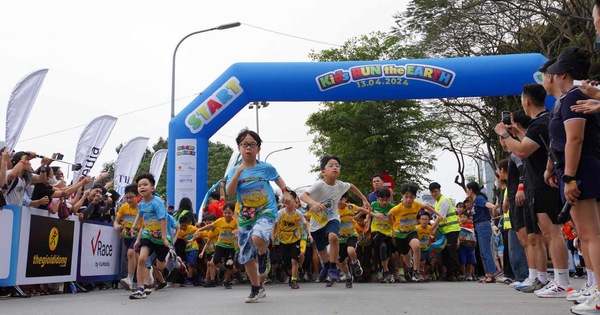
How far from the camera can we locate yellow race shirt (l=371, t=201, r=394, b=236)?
42.0 feet

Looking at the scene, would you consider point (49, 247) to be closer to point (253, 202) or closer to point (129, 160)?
point (253, 202)

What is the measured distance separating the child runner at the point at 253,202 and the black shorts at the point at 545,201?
106 inches

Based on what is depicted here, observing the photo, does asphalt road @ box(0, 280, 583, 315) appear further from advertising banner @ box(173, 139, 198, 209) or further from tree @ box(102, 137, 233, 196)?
tree @ box(102, 137, 233, 196)

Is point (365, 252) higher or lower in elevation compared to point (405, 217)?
lower

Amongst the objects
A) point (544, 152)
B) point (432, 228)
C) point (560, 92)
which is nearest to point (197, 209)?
point (432, 228)

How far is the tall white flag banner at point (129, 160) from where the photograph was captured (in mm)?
15852

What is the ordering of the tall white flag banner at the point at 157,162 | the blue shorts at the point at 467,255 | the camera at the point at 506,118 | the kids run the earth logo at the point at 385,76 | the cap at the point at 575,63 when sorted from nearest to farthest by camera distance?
1. the cap at the point at 575,63
2. the camera at the point at 506,118
3. the blue shorts at the point at 467,255
4. the kids run the earth logo at the point at 385,76
5. the tall white flag banner at the point at 157,162

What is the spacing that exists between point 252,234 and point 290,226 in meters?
4.96

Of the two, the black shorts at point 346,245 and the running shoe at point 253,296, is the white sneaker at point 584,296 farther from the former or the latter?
the black shorts at point 346,245

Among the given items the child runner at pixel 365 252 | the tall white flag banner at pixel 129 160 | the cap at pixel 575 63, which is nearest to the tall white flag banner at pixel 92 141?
the tall white flag banner at pixel 129 160

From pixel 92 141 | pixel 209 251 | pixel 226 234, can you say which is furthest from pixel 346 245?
pixel 92 141

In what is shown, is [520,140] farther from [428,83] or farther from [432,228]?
[428,83]

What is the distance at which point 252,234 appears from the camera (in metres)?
7.58

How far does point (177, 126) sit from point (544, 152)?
433 inches
